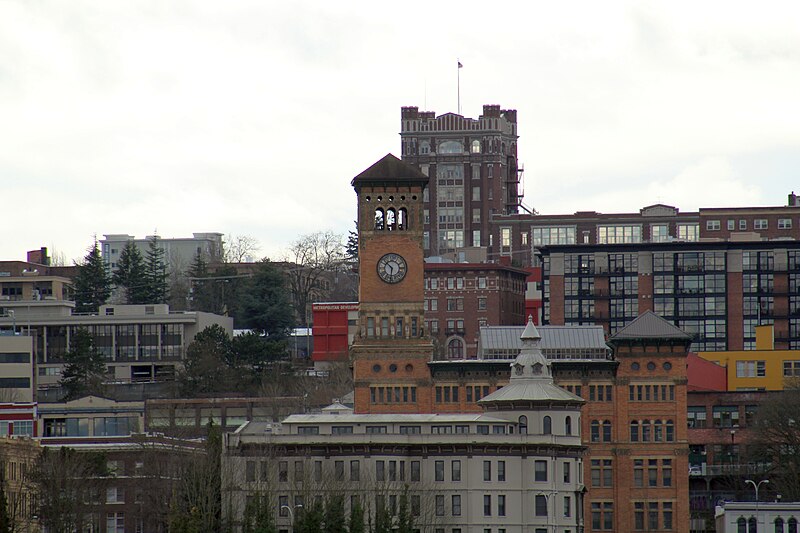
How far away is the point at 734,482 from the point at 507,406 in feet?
123

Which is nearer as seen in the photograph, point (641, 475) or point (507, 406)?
point (507, 406)

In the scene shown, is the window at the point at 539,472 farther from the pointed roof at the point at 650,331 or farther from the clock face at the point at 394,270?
the clock face at the point at 394,270

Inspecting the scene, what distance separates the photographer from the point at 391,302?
182875 mm

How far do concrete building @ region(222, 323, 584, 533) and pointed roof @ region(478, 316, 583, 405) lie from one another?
0.44 meters

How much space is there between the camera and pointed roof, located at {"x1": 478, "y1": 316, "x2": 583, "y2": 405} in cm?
16825

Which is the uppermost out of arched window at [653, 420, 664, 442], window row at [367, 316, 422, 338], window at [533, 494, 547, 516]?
window row at [367, 316, 422, 338]

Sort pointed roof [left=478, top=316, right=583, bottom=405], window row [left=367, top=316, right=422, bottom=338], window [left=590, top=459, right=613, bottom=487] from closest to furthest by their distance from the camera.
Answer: pointed roof [left=478, top=316, right=583, bottom=405], window [left=590, top=459, right=613, bottom=487], window row [left=367, top=316, right=422, bottom=338]

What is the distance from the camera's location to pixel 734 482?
648 feet

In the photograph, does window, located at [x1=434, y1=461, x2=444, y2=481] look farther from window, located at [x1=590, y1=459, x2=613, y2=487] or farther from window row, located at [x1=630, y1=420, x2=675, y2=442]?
window row, located at [x1=630, y1=420, x2=675, y2=442]

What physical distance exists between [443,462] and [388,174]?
31700 mm

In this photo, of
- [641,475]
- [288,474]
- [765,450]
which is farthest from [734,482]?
[288,474]

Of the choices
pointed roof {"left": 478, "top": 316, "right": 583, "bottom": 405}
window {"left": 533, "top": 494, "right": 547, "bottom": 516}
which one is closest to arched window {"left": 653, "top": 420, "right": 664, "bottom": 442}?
pointed roof {"left": 478, "top": 316, "right": 583, "bottom": 405}

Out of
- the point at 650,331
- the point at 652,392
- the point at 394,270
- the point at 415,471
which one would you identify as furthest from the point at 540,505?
the point at 394,270

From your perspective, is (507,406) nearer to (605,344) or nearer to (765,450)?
(605,344)
